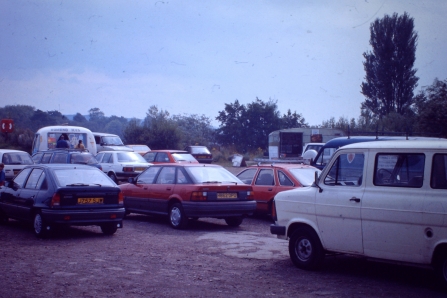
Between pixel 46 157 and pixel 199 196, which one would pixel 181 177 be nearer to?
pixel 199 196

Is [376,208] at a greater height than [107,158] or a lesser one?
lesser

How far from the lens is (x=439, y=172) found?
→ 6676mm

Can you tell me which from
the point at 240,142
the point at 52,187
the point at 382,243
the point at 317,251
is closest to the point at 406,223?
the point at 382,243

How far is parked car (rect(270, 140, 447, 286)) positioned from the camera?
21.7 ft

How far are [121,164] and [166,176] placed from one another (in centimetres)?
1073

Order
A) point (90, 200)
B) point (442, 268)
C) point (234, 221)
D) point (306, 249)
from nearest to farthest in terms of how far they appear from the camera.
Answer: point (442, 268)
point (306, 249)
point (90, 200)
point (234, 221)

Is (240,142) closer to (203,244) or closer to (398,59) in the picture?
(398,59)

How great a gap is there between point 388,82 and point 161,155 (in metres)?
33.4

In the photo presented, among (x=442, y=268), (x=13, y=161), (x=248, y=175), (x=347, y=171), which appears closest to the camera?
(x=442, y=268)

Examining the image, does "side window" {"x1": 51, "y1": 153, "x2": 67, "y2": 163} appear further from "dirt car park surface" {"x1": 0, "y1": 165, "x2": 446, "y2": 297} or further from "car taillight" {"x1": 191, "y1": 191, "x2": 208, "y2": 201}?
"car taillight" {"x1": 191, "y1": 191, "x2": 208, "y2": 201}

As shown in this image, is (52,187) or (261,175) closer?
(52,187)

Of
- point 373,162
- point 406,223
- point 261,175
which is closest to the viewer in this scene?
point 406,223

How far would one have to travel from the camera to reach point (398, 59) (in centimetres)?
5112

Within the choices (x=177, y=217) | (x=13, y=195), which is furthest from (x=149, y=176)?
(x=13, y=195)
